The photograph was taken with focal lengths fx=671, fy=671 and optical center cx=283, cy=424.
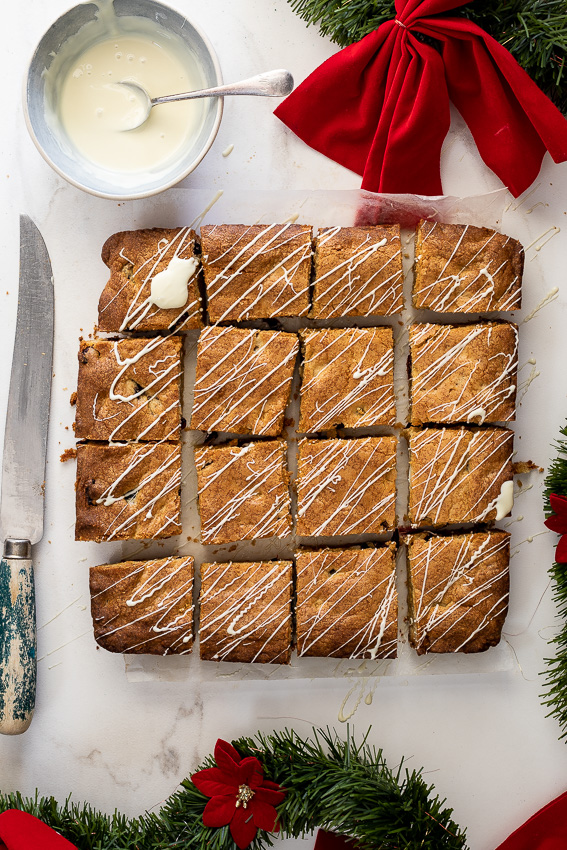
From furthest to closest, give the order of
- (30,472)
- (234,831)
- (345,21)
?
(30,472)
(345,21)
(234,831)

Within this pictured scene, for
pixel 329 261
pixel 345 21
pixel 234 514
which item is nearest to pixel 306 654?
pixel 234 514

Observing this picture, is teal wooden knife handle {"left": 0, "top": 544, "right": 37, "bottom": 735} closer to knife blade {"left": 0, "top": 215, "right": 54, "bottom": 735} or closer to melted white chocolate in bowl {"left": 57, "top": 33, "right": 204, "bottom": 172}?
knife blade {"left": 0, "top": 215, "right": 54, "bottom": 735}

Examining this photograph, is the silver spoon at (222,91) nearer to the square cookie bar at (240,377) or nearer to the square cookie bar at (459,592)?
the square cookie bar at (240,377)

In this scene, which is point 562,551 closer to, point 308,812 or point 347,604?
point 347,604

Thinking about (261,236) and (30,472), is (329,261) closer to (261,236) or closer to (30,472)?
(261,236)

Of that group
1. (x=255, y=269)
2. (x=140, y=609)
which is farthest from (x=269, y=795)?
(x=255, y=269)

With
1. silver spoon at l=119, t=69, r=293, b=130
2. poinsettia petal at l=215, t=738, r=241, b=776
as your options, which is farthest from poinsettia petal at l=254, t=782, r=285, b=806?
silver spoon at l=119, t=69, r=293, b=130
